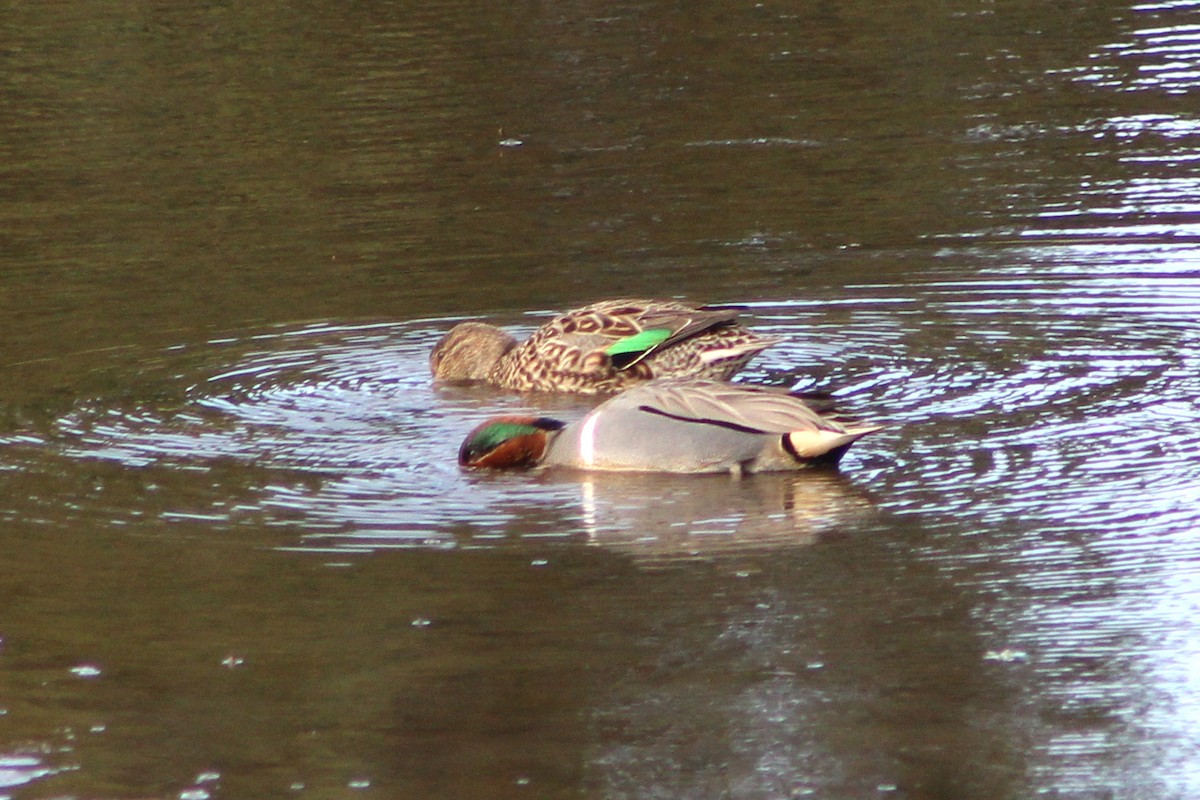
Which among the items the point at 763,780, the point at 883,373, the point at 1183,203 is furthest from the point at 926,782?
the point at 1183,203

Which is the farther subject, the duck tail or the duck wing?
the duck wing

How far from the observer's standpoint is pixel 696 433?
7676mm

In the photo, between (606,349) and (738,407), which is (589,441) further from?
(606,349)

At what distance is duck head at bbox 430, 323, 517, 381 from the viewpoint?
9891 mm

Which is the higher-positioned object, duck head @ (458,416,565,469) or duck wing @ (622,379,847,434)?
duck wing @ (622,379,847,434)

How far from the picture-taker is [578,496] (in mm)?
7539

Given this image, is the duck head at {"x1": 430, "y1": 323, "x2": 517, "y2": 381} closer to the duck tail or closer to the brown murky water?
the brown murky water

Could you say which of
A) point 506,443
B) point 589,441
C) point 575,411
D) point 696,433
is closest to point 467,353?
point 575,411

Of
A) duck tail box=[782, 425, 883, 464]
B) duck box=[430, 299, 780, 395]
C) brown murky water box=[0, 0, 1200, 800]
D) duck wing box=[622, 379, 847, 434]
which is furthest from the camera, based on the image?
duck box=[430, 299, 780, 395]

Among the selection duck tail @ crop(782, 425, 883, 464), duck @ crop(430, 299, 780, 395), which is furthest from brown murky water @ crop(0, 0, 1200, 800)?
duck @ crop(430, 299, 780, 395)

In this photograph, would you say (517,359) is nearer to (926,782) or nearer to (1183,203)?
(1183,203)

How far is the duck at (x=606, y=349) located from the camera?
9.47m

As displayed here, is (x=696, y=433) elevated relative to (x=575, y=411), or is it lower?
elevated

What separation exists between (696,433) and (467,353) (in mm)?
2541
